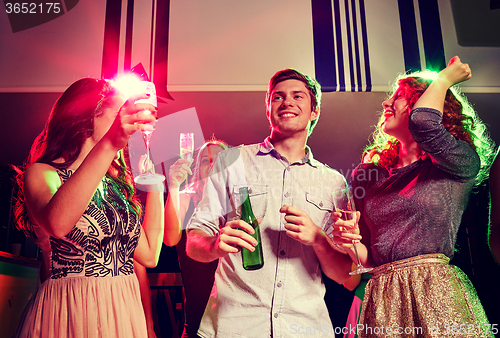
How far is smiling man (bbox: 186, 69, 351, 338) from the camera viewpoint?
3.89ft

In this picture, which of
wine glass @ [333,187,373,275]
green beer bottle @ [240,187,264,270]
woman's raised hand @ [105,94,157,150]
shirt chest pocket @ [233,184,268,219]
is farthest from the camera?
shirt chest pocket @ [233,184,268,219]

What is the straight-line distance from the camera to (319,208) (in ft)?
4.75

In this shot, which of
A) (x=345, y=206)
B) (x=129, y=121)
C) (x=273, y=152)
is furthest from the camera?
(x=273, y=152)

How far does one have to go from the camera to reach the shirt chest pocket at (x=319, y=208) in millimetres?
1430

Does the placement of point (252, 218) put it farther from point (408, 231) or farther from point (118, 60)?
point (118, 60)

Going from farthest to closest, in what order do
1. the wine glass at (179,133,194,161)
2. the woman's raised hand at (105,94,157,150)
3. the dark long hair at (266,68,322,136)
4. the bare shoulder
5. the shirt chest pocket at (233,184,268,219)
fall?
the wine glass at (179,133,194,161) → the dark long hair at (266,68,322,136) → the shirt chest pocket at (233,184,268,219) → the bare shoulder → the woman's raised hand at (105,94,157,150)

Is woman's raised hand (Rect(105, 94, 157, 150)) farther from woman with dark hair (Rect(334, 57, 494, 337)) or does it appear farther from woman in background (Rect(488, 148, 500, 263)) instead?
woman in background (Rect(488, 148, 500, 263))

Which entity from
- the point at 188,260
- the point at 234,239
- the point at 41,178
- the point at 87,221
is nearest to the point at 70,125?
the point at 41,178

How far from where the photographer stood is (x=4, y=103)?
3025 millimetres

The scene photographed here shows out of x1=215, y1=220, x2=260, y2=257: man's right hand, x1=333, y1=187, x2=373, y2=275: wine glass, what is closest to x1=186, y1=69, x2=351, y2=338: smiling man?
x1=215, y1=220, x2=260, y2=257: man's right hand

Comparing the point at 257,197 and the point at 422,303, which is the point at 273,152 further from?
the point at 422,303

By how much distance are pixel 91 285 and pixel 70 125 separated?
597 mm

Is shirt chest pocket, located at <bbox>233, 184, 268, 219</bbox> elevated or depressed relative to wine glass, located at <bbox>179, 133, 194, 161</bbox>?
depressed

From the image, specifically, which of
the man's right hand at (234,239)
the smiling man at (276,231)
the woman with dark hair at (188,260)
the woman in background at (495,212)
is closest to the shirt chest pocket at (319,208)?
the smiling man at (276,231)
